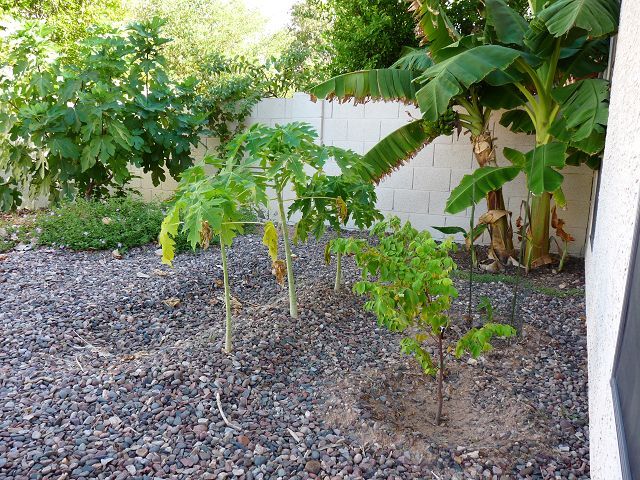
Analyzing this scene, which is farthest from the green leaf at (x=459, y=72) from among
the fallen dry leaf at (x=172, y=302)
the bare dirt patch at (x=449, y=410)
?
the fallen dry leaf at (x=172, y=302)

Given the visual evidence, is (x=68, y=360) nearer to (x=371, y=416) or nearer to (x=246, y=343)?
(x=246, y=343)

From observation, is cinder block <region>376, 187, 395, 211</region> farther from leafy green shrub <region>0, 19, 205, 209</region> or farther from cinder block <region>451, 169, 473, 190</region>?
leafy green shrub <region>0, 19, 205, 209</region>

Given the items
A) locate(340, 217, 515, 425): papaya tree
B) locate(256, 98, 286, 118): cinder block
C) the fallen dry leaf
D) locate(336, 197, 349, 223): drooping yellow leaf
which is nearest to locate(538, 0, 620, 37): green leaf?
locate(336, 197, 349, 223): drooping yellow leaf

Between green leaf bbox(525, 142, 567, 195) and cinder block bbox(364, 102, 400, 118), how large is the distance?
2.70 metres

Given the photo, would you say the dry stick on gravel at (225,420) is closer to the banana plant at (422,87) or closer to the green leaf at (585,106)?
the green leaf at (585,106)

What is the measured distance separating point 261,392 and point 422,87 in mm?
3368

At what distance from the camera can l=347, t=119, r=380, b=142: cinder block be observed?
7.11m

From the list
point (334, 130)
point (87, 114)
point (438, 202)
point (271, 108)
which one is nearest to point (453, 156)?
point (438, 202)

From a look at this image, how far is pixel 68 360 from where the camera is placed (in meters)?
3.54

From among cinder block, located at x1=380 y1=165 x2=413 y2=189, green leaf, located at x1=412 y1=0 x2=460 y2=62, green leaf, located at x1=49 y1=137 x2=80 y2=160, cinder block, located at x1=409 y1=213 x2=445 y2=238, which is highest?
green leaf, located at x1=412 y1=0 x2=460 y2=62

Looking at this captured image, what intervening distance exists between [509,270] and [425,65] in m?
2.34

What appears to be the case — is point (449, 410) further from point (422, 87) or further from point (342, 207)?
point (422, 87)

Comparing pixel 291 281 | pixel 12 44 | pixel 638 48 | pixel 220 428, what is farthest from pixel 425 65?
pixel 12 44

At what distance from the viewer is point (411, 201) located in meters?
7.06
